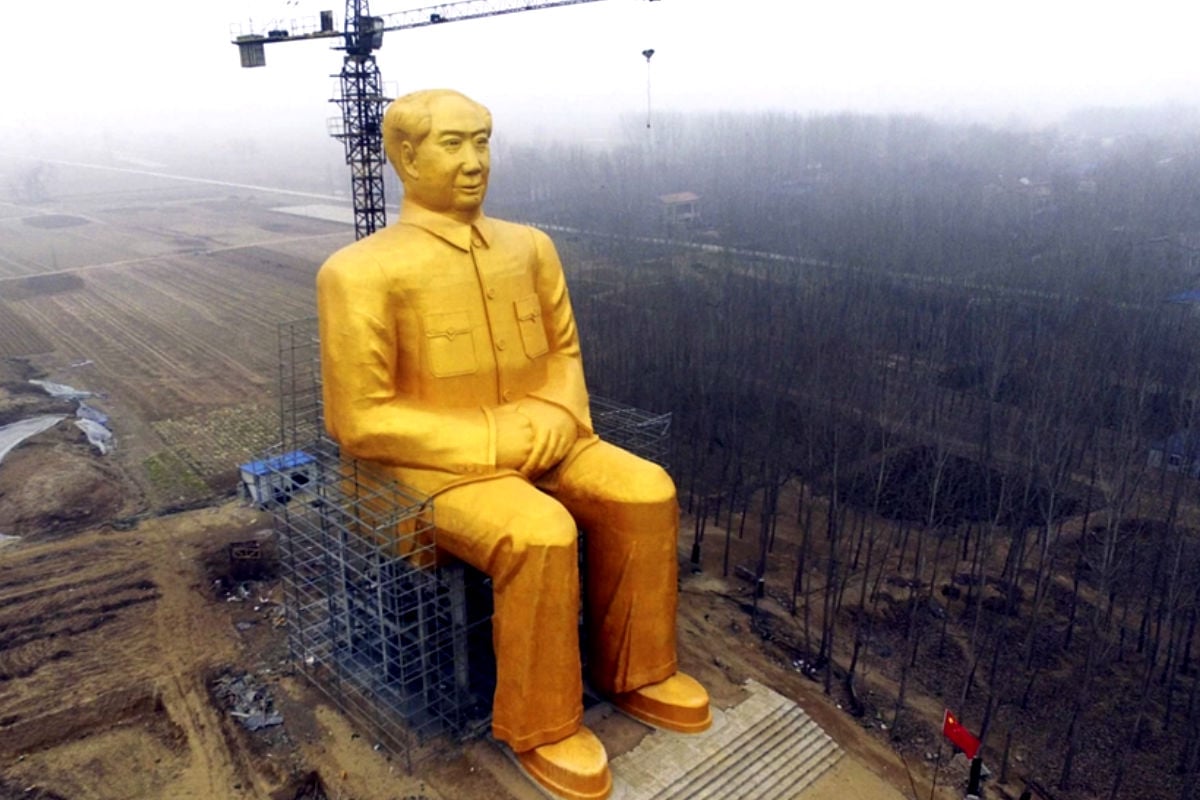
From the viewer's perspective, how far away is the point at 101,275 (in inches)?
1578

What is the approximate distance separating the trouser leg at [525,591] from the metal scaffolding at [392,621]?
0.54 metres

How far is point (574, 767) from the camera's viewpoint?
9.42m

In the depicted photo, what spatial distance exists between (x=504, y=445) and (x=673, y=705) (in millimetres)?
3452

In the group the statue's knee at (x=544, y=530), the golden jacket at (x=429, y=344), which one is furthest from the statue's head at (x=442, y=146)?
the statue's knee at (x=544, y=530)

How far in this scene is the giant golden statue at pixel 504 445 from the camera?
933cm

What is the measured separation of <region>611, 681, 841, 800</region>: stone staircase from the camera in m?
9.91

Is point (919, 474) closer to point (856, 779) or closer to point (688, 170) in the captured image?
point (856, 779)

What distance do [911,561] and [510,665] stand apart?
952cm

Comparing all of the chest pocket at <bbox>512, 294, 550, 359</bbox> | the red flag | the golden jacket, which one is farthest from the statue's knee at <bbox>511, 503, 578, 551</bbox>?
the red flag

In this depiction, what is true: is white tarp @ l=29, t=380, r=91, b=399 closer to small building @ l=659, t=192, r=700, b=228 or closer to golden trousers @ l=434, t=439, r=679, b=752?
golden trousers @ l=434, t=439, r=679, b=752

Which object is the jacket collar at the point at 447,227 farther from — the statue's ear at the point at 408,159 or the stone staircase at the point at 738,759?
the stone staircase at the point at 738,759

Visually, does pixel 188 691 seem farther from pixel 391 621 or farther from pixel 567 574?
pixel 567 574

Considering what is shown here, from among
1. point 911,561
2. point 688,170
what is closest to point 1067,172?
point 688,170

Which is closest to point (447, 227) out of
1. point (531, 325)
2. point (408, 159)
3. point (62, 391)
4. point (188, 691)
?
point (408, 159)
